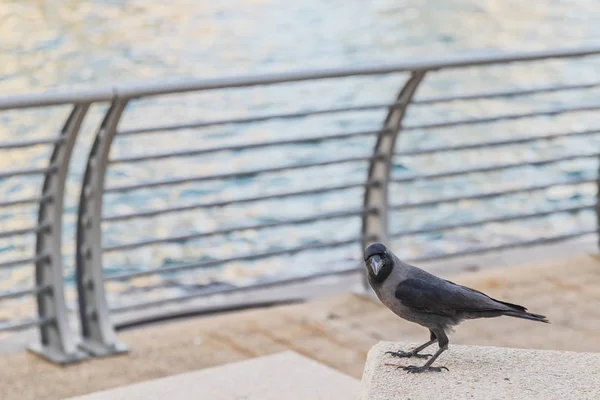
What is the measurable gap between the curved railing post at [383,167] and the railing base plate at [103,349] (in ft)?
4.90

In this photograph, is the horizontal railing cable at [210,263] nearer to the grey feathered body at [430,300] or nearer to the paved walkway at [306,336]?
the paved walkway at [306,336]

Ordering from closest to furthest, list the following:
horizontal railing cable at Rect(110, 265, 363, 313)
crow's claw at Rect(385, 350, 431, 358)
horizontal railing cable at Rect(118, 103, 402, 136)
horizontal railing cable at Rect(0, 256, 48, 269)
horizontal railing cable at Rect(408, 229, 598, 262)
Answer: crow's claw at Rect(385, 350, 431, 358) → horizontal railing cable at Rect(0, 256, 48, 269) → horizontal railing cable at Rect(118, 103, 402, 136) → horizontal railing cable at Rect(110, 265, 363, 313) → horizontal railing cable at Rect(408, 229, 598, 262)

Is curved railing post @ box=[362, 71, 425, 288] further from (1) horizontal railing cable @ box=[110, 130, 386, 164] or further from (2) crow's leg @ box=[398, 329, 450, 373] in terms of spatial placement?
(2) crow's leg @ box=[398, 329, 450, 373]

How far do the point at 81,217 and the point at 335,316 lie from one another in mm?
1401

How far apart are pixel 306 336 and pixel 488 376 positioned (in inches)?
89.7

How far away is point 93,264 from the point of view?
5.56 m

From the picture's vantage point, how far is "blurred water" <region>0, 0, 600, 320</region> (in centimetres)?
1073

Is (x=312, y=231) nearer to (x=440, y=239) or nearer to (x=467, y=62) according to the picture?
→ (x=440, y=239)

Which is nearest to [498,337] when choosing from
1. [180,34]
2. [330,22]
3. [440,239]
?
[440,239]

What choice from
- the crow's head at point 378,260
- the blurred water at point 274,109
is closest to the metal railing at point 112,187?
the blurred water at point 274,109

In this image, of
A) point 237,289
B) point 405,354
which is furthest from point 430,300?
point 237,289

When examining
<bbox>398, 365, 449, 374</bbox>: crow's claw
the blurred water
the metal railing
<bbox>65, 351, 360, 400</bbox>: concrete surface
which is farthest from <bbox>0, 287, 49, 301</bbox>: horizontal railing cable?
<bbox>398, 365, 449, 374</bbox>: crow's claw

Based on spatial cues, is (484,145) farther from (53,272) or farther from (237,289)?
(53,272)

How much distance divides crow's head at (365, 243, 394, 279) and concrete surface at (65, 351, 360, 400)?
106 centimetres
